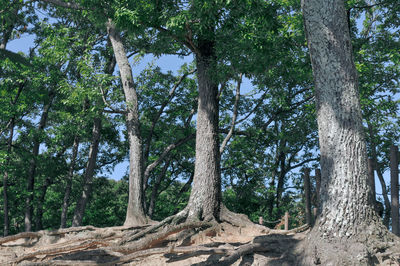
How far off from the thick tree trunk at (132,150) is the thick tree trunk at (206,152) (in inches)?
126

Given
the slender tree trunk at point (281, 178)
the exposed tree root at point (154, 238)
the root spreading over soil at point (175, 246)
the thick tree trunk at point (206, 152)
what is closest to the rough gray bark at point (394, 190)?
the root spreading over soil at point (175, 246)

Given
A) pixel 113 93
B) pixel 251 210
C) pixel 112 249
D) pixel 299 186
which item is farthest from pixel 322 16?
pixel 299 186

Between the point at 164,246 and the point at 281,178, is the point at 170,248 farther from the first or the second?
the point at 281,178

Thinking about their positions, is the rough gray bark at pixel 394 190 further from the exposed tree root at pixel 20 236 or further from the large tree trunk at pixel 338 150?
the exposed tree root at pixel 20 236

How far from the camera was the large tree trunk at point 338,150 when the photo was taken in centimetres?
701

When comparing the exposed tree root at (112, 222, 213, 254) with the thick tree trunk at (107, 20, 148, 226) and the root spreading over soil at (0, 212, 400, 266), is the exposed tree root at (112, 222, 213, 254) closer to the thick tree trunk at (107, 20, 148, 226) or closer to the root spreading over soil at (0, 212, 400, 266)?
the root spreading over soil at (0, 212, 400, 266)

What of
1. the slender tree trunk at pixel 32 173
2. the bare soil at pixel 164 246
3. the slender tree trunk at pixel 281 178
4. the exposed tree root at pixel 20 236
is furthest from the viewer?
the slender tree trunk at pixel 281 178

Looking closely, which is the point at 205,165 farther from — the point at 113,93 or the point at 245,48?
the point at 113,93

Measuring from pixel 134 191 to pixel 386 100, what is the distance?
13580 millimetres

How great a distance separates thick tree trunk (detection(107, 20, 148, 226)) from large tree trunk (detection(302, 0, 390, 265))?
25.8 feet

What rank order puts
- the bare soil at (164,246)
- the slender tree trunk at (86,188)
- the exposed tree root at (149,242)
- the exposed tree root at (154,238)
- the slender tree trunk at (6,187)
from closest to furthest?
the bare soil at (164,246), the exposed tree root at (149,242), the exposed tree root at (154,238), the slender tree trunk at (86,188), the slender tree trunk at (6,187)

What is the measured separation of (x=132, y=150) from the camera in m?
15.1

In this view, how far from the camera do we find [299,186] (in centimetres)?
2744

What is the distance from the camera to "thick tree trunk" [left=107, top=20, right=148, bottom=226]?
1412 cm
